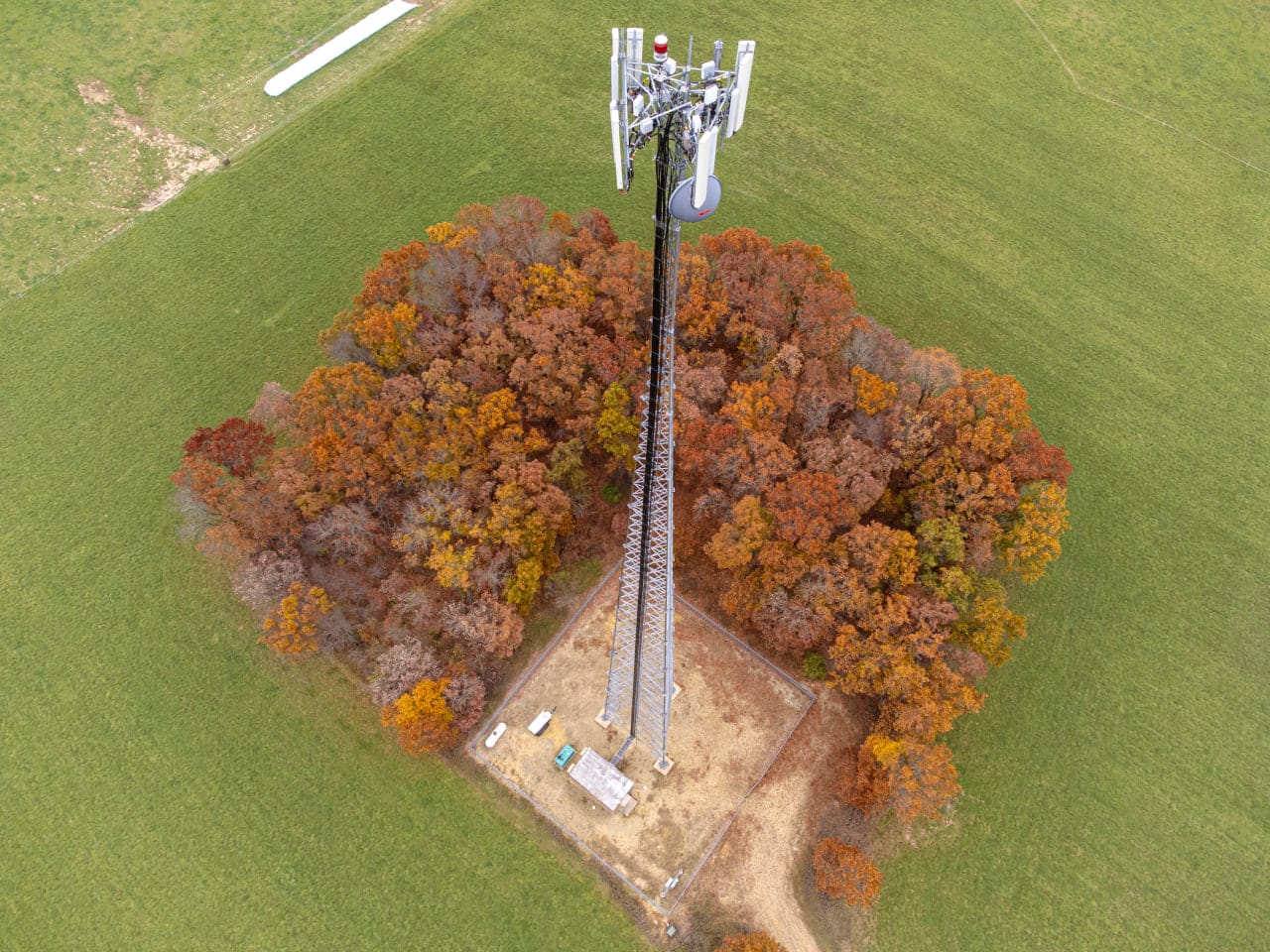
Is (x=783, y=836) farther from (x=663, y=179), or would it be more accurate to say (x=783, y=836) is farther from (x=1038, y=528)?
(x=663, y=179)

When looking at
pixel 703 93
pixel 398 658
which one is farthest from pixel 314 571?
pixel 703 93

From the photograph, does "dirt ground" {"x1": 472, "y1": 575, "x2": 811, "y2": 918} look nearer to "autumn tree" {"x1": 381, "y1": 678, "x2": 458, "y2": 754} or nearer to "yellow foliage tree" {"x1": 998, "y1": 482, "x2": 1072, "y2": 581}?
"autumn tree" {"x1": 381, "y1": 678, "x2": 458, "y2": 754}

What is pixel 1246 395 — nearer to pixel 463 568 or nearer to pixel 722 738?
pixel 722 738

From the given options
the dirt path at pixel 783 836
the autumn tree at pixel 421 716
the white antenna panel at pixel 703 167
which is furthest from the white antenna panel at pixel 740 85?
the dirt path at pixel 783 836

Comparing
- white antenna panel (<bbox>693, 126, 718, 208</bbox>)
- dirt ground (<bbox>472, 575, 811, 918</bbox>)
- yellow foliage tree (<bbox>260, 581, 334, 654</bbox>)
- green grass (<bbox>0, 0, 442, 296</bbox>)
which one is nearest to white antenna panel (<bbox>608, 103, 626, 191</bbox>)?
white antenna panel (<bbox>693, 126, 718, 208</bbox>)

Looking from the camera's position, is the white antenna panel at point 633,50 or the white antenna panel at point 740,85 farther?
the white antenna panel at point 740,85

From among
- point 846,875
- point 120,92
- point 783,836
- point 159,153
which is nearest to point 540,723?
point 783,836

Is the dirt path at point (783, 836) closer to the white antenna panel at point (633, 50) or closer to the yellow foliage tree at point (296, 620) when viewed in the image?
the yellow foliage tree at point (296, 620)
